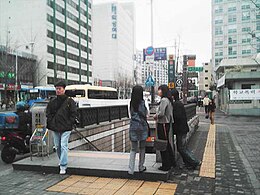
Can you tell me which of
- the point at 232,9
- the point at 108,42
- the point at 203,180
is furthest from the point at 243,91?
the point at 108,42

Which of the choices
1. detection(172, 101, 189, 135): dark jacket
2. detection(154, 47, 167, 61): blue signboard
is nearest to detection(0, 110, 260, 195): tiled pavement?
detection(172, 101, 189, 135): dark jacket

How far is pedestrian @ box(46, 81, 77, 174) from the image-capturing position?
5539 millimetres

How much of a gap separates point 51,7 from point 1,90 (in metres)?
26.5

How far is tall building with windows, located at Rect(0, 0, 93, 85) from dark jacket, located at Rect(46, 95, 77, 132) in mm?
48604

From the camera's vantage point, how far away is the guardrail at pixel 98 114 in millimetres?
8736

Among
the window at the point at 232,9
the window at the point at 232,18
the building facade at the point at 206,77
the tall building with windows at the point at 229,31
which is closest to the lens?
the tall building with windows at the point at 229,31

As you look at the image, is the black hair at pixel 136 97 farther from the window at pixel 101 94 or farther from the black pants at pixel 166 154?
the window at pixel 101 94

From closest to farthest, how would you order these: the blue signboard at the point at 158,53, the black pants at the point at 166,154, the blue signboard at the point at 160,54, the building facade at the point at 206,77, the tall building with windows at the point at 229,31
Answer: the black pants at the point at 166,154, the blue signboard at the point at 158,53, the blue signboard at the point at 160,54, the tall building with windows at the point at 229,31, the building facade at the point at 206,77

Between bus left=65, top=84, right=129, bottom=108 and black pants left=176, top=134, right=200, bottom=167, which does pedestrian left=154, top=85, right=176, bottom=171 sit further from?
bus left=65, top=84, right=129, bottom=108

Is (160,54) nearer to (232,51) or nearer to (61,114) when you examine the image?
(61,114)

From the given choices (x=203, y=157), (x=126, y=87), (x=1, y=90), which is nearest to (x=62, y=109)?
(x=203, y=157)

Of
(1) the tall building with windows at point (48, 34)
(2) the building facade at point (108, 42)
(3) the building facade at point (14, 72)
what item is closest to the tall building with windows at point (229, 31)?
(2) the building facade at point (108, 42)

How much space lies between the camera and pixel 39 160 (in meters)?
6.35

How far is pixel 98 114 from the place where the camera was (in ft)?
32.9
